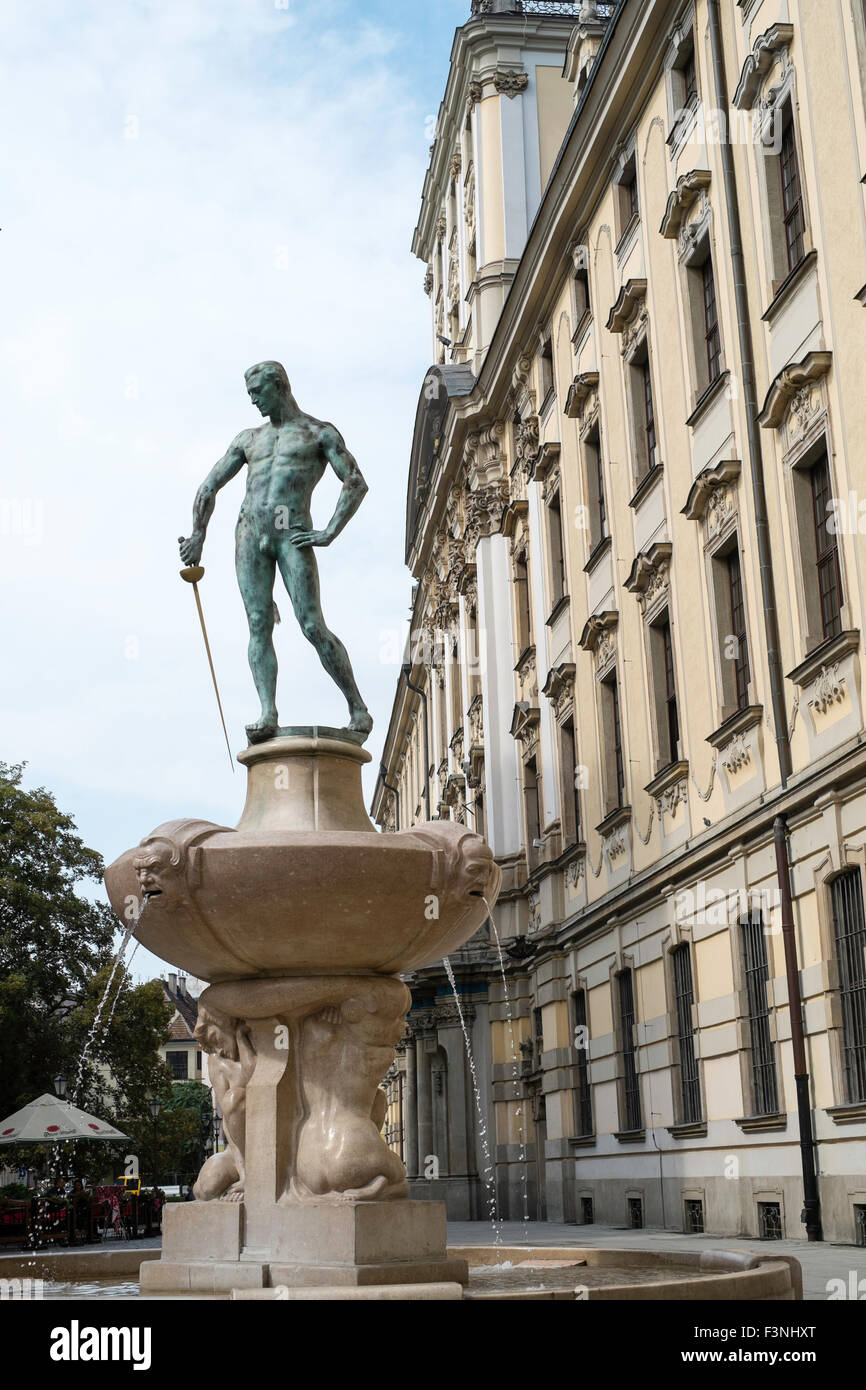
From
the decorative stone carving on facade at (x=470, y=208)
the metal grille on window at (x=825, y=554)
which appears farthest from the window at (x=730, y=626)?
the decorative stone carving on facade at (x=470, y=208)

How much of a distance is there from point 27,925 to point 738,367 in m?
19.2

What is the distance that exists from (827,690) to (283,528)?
7199 mm

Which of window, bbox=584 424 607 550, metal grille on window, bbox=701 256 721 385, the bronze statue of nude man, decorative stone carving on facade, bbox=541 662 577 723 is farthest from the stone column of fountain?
decorative stone carving on facade, bbox=541 662 577 723

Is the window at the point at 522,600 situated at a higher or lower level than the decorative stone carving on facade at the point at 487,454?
lower

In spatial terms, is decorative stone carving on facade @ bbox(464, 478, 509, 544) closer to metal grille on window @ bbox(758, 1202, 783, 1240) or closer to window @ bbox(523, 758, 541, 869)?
window @ bbox(523, 758, 541, 869)

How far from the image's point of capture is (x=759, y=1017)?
16.2m

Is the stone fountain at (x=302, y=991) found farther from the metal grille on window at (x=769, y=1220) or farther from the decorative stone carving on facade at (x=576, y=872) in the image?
the decorative stone carving on facade at (x=576, y=872)

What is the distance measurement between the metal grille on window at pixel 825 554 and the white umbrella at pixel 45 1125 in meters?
12.9

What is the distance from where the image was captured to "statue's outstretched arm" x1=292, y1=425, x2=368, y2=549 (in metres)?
8.74

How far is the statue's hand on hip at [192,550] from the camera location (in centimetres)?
912

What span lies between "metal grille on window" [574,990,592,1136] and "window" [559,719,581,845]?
265 centimetres

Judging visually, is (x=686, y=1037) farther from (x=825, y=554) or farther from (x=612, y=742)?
(x=825, y=554)
